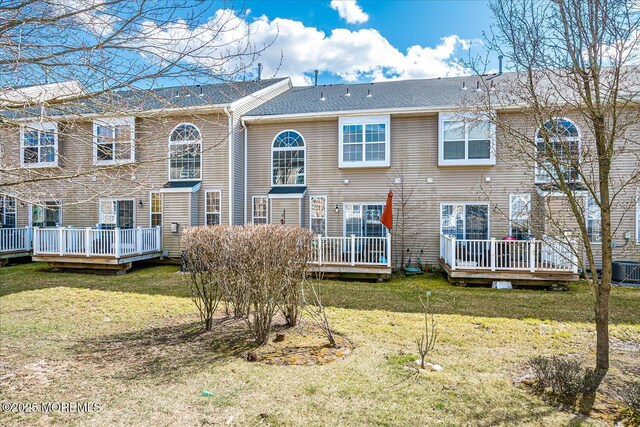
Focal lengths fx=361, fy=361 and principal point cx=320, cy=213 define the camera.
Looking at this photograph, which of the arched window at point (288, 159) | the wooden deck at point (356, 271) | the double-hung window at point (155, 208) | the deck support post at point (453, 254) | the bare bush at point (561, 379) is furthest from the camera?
the double-hung window at point (155, 208)

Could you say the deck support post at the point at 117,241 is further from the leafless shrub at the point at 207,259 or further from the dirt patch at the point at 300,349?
the dirt patch at the point at 300,349

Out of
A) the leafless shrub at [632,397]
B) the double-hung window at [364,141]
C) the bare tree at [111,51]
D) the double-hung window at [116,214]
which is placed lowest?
the leafless shrub at [632,397]

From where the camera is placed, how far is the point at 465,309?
747 cm

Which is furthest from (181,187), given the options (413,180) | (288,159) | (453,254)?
(453,254)

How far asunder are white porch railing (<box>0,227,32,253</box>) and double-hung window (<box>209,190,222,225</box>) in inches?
309

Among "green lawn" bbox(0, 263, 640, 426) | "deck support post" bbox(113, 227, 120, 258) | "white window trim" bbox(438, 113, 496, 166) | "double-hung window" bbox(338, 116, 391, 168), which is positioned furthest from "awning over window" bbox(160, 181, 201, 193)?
"white window trim" bbox(438, 113, 496, 166)

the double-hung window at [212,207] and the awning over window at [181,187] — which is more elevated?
the awning over window at [181,187]

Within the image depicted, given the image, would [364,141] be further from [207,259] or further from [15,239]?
[15,239]

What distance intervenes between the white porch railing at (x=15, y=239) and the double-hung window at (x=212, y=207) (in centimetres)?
785

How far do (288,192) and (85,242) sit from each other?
22.8ft

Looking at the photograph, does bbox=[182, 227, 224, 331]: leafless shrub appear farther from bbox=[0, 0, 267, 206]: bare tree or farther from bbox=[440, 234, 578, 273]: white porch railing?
bbox=[440, 234, 578, 273]: white porch railing

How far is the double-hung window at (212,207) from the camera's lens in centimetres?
1348

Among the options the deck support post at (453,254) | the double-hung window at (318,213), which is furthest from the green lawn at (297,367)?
the double-hung window at (318,213)

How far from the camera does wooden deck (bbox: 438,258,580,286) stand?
9.51 meters
